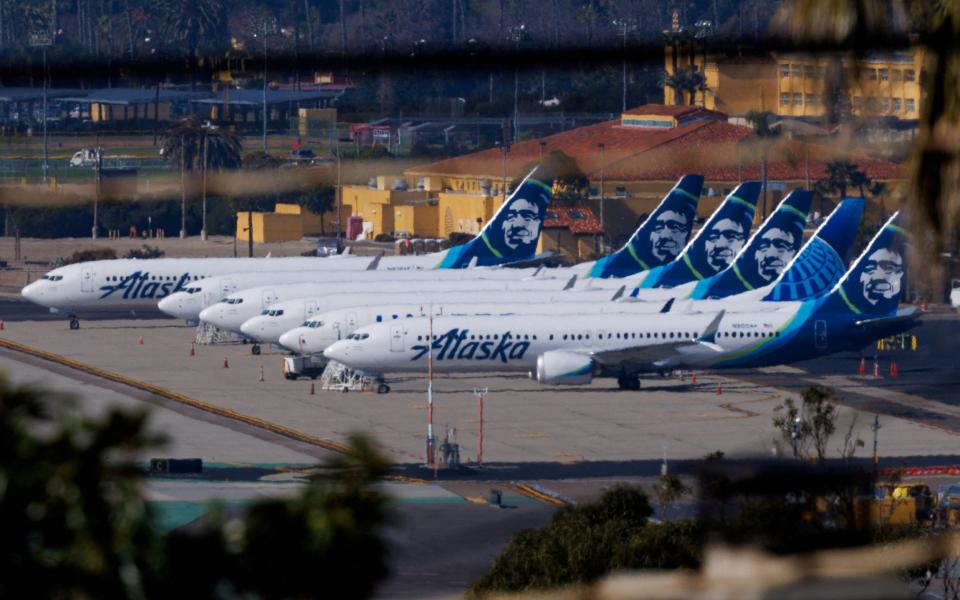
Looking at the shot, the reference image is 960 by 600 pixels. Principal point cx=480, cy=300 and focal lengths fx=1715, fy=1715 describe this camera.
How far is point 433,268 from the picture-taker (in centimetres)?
8694

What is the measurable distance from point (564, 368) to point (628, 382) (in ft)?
10.6

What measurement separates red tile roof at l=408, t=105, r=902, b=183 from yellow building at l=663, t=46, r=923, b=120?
0.39m

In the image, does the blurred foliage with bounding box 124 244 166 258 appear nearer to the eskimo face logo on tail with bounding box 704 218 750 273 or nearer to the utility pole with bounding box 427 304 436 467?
the eskimo face logo on tail with bounding box 704 218 750 273

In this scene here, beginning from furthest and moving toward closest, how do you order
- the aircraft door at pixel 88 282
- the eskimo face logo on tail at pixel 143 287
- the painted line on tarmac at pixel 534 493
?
1. the eskimo face logo on tail at pixel 143 287
2. the aircraft door at pixel 88 282
3. the painted line on tarmac at pixel 534 493

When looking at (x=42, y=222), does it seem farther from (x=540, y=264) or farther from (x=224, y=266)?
(x=540, y=264)

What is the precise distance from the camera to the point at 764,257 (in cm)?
7731

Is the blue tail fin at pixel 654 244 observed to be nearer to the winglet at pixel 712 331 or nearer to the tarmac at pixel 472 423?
the tarmac at pixel 472 423

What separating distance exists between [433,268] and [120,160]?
66218mm

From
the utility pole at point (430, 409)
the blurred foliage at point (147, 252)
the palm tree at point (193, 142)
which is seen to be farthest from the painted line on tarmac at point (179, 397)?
the blurred foliage at point (147, 252)

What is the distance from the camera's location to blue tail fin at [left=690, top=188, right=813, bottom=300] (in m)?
76.2

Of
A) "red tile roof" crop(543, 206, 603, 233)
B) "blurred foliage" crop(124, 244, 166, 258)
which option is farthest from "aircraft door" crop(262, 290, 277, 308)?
"blurred foliage" crop(124, 244, 166, 258)

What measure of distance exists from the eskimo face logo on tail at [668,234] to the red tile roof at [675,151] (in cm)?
5655

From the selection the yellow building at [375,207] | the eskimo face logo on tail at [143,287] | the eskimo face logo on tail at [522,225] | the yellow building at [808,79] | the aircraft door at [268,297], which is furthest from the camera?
the eskimo face logo on tail at [522,225]

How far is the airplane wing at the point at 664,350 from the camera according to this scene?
63.9 m
